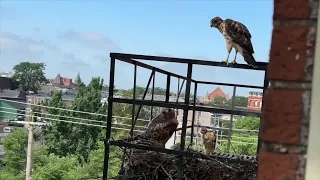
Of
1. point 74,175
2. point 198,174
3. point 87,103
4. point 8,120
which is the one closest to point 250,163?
point 198,174

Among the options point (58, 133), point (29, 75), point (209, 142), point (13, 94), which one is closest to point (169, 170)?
point (209, 142)

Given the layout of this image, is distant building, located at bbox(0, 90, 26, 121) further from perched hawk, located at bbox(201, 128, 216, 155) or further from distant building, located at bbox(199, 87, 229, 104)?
perched hawk, located at bbox(201, 128, 216, 155)

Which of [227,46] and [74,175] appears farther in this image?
[74,175]

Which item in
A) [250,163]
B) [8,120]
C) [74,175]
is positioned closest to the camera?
[250,163]

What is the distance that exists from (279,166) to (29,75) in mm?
17761

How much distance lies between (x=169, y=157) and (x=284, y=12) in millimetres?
1798

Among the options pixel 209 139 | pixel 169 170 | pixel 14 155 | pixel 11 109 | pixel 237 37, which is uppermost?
pixel 237 37

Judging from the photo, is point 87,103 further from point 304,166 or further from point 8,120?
point 304,166

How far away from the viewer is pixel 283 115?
0.64 m

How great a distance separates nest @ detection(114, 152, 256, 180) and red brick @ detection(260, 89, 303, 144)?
1.65m

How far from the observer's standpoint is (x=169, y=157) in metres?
2.36

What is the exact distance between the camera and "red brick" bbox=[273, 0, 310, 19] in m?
0.63

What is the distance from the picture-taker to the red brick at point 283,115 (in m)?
0.64

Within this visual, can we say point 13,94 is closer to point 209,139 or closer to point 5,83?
point 5,83
